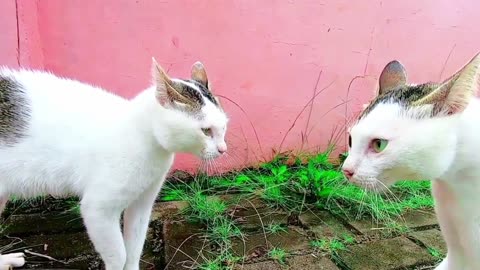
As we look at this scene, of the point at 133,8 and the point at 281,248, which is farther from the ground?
the point at 133,8

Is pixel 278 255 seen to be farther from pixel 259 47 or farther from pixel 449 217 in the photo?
pixel 259 47

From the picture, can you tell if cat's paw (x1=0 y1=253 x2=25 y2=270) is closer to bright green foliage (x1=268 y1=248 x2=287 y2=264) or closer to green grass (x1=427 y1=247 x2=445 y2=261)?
bright green foliage (x1=268 y1=248 x2=287 y2=264)

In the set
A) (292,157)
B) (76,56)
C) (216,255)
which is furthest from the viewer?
(292,157)

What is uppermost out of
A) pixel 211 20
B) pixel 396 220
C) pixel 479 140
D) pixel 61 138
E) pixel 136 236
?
pixel 211 20

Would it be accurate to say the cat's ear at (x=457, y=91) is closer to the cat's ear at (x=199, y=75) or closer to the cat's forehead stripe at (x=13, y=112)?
the cat's ear at (x=199, y=75)

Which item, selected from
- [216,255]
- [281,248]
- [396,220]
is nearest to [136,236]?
[216,255]

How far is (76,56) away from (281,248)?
143cm

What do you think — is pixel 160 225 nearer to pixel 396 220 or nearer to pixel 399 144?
Answer: pixel 396 220

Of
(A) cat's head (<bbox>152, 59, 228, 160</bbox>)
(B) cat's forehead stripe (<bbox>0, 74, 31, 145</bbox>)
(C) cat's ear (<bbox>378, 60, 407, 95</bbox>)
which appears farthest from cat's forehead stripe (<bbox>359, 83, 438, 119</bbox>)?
(B) cat's forehead stripe (<bbox>0, 74, 31, 145</bbox>)

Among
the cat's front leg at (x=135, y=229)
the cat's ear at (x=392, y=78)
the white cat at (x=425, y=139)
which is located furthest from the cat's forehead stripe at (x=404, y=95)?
the cat's front leg at (x=135, y=229)

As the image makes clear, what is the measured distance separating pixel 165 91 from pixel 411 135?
73cm

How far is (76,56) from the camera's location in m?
2.39

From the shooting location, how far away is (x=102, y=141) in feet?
4.95

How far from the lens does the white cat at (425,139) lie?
3.78ft
